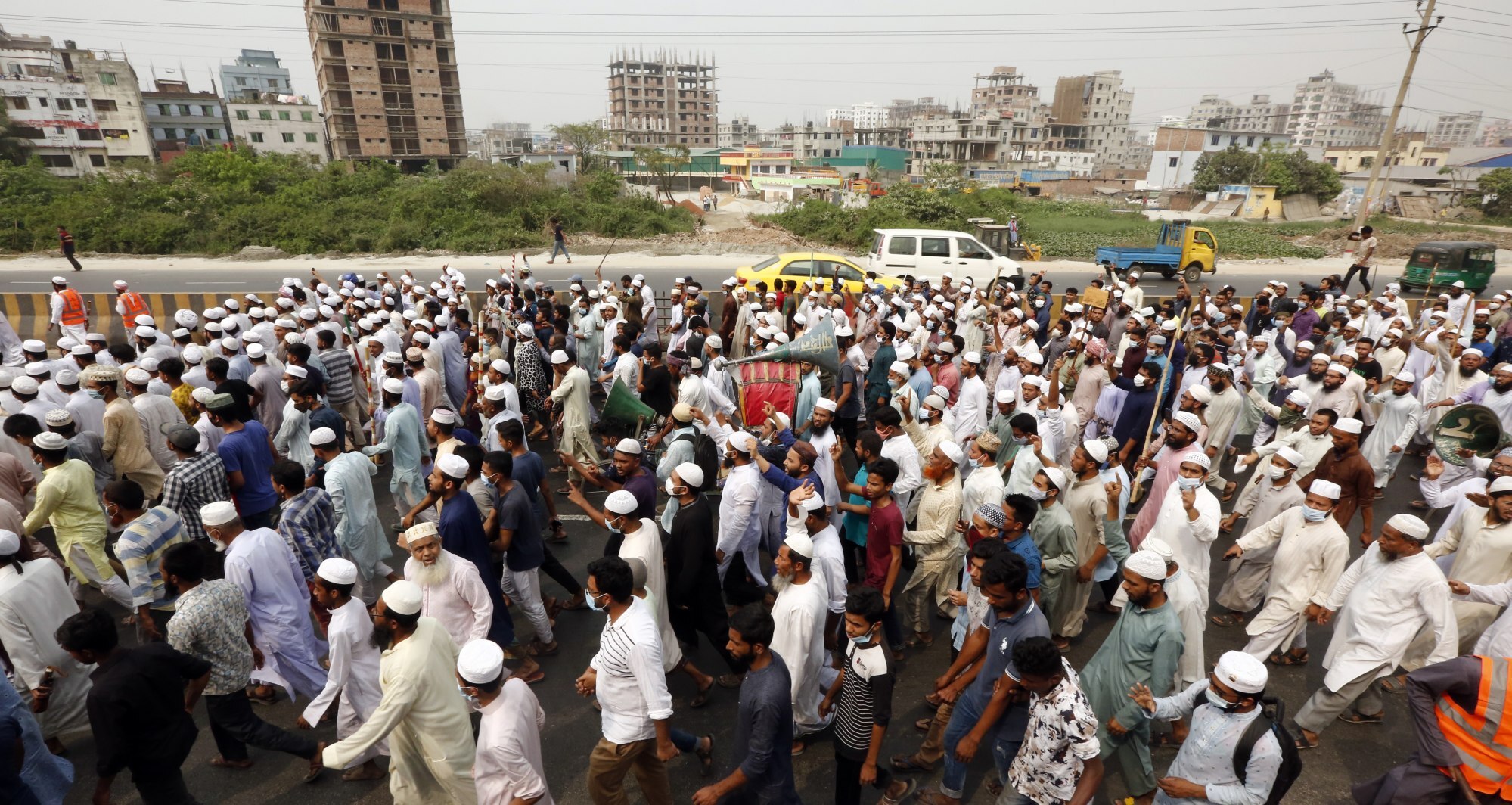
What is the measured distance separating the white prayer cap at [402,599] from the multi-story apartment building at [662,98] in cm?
11564

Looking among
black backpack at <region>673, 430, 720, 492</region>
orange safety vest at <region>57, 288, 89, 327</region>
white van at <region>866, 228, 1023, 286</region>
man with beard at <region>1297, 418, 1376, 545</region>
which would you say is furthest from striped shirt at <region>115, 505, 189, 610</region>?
white van at <region>866, 228, 1023, 286</region>

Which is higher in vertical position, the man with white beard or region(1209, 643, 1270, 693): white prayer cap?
region(1209, 643, 1270, 693): white prayer cap

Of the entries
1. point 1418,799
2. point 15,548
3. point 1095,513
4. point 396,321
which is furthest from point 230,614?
point 396,321

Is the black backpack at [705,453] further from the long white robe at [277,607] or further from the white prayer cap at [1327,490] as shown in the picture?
the white prayer cap at [1327,490]

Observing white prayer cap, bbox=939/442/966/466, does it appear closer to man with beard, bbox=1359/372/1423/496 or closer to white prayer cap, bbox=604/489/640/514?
white prayer cap, bbox=604/489/640/514

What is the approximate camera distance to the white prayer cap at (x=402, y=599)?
2.99m

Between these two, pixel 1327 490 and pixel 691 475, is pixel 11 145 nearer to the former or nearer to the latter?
pixel 691 475

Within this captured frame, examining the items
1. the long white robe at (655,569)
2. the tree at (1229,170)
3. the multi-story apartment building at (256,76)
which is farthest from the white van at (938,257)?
the multi-story apartment building at (256,76)

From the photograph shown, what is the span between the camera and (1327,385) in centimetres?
672

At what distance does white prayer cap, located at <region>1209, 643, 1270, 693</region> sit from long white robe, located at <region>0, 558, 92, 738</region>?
18.0ft

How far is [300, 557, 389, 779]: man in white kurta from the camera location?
11.1 ft

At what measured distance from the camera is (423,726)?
3109 mm

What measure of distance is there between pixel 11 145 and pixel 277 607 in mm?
62144

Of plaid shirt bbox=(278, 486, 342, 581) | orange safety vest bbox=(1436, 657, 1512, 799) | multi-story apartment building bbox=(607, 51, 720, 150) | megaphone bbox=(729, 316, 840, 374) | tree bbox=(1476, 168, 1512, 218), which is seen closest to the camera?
orange safety vest bbox=(1436, 657, 1512, 799)
